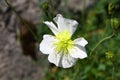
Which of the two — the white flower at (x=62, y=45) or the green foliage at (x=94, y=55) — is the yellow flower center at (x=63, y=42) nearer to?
the white flower at (x=62, y=45)

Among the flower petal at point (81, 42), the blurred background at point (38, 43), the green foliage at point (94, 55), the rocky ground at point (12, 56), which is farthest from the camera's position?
the rocky ground at point (12, 56)

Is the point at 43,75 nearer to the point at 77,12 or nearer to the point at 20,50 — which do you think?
the point at 20,50

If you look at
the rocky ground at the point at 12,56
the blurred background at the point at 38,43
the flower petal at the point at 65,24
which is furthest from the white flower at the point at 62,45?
the rocky ground at the point at 12,56

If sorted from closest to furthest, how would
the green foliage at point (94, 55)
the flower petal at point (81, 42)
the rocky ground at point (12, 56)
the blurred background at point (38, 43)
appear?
the flower petal at point (81, 42), the green foliage at point (94, 55), the blurred background at point (38, 43), the rocky ground at point (12, 56)

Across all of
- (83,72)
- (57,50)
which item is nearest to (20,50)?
(83,72)

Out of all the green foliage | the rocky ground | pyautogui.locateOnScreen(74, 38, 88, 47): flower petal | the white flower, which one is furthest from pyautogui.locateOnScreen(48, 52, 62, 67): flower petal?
the rocky ground

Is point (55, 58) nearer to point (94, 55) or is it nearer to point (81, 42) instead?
point (81, 42)

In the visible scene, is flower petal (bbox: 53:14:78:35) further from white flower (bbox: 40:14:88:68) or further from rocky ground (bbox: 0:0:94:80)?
rocky ground (bbox: 0:0:94:80)
